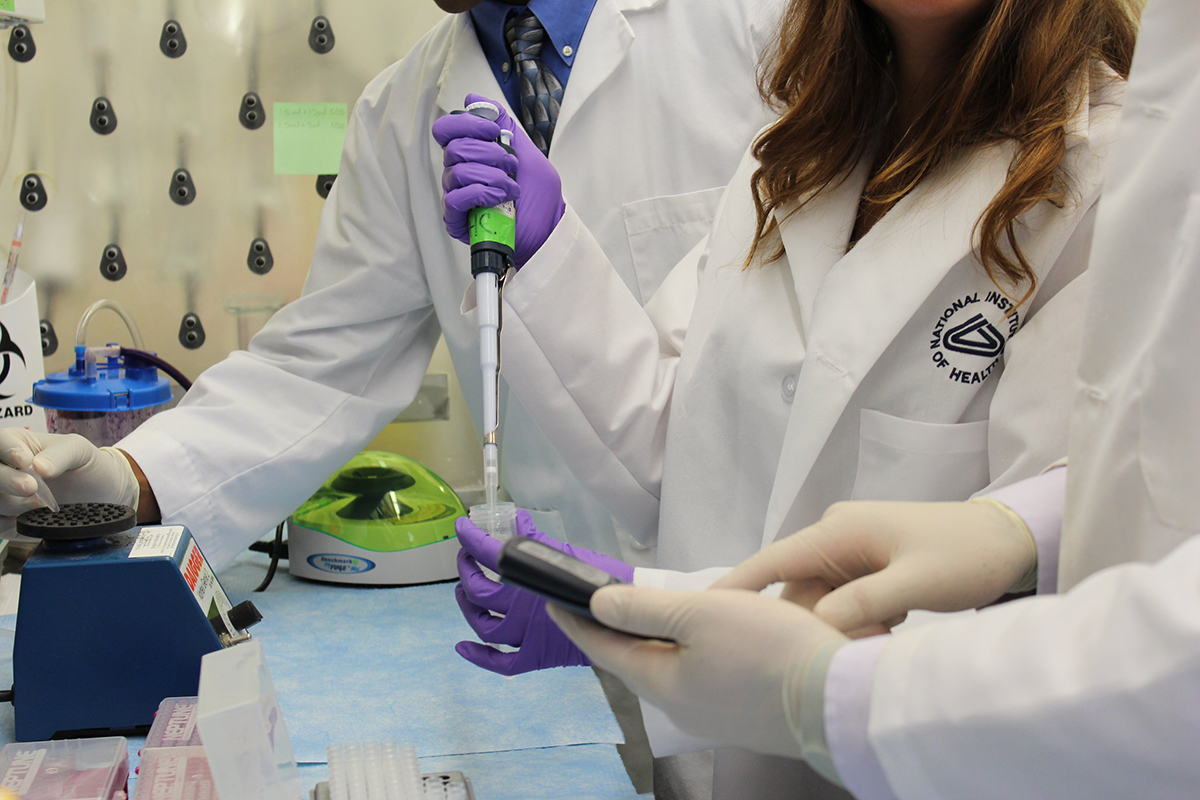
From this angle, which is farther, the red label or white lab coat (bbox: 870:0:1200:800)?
the red label

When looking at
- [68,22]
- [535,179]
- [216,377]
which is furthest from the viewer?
[68,22]

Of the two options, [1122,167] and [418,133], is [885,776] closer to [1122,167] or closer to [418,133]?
[1122,167]

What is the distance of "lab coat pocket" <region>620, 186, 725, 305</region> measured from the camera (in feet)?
4.56

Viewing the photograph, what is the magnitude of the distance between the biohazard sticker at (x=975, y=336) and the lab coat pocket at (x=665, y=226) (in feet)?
1.86

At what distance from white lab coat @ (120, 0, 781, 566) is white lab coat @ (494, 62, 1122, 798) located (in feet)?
0.83

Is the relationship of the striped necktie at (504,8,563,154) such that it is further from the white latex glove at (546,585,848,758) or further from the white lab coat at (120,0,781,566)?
the white latex glove at (546,585,848,758)

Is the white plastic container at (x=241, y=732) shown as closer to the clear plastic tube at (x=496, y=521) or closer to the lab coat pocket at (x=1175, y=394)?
the clear plastic tube at (x=496, y=521)

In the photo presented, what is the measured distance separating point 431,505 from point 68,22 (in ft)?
3.67

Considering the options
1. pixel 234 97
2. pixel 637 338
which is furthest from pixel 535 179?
pixel 234 97

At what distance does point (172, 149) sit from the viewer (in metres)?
1.72

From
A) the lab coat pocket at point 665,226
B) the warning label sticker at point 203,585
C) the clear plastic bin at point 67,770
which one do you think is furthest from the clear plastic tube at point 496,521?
the lab coat pocket at point 665,226

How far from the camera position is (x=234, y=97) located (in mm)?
1731

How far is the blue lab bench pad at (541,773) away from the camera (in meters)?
0.83

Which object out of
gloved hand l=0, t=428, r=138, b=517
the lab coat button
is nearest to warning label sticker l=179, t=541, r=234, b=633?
gloved hand l=0, t=428, r=138, b=517
